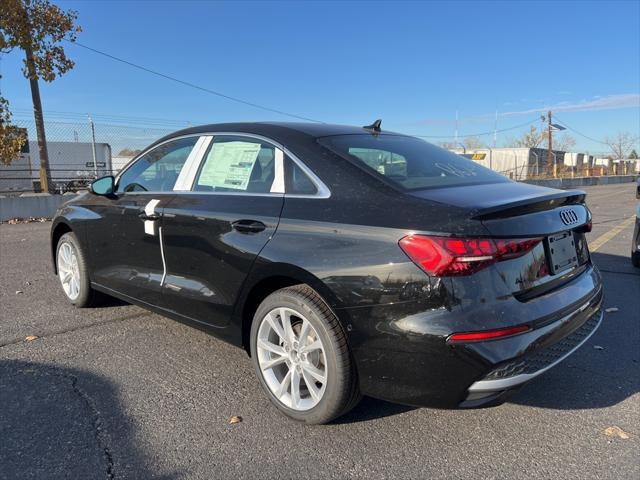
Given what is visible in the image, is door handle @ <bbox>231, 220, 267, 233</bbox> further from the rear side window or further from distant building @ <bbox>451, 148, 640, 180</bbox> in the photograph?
distant building @ <bbox>451, 148, 640, 180</bbox>

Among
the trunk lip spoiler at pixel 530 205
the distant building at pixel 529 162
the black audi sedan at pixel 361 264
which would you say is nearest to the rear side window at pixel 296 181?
the black audi sedan at pixel 361 264

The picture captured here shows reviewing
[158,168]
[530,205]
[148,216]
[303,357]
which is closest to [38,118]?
[158,168]

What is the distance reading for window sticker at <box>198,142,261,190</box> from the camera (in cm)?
324

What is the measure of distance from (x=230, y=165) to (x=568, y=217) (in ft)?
6.82

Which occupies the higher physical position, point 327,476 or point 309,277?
point 309,277

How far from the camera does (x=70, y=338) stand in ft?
13.2

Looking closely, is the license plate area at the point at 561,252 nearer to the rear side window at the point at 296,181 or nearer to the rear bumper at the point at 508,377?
the rear bumper at the point at 508,377

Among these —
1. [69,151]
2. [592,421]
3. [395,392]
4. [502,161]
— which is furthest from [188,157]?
[502,161]

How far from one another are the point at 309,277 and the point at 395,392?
0.71m

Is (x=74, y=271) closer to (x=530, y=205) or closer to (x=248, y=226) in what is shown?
(x=248, y=226)

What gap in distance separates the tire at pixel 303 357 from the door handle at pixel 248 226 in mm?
388

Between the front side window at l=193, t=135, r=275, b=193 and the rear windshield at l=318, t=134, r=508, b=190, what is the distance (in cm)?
38

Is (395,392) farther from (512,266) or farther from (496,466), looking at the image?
(512,266)

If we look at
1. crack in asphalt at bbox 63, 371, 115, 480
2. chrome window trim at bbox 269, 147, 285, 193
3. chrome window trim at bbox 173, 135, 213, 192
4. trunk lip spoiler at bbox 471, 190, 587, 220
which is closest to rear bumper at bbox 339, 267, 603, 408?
trunk lip spoiler at bbox 471, 190, 587, 220
